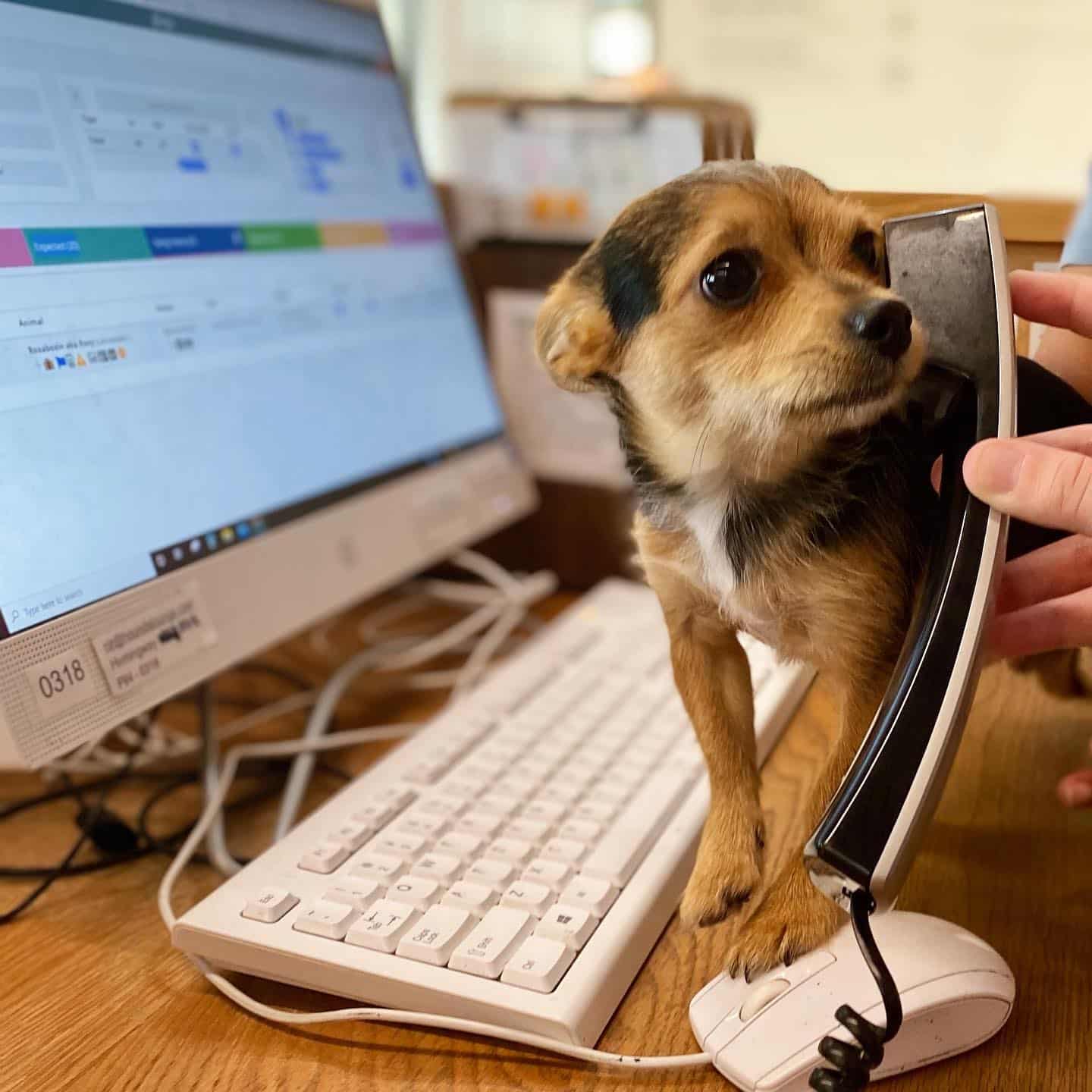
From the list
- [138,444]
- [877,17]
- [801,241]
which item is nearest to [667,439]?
[801,241]

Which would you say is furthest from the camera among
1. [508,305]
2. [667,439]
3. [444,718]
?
[508,305]

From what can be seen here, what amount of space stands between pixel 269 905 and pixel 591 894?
18cm

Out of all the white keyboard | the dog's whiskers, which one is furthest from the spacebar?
the dog's whiskers

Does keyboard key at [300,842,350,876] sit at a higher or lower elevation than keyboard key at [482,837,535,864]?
higher

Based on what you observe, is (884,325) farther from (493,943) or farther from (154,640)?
(154,640)

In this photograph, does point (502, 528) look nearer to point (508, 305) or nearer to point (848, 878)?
point (508, 305)

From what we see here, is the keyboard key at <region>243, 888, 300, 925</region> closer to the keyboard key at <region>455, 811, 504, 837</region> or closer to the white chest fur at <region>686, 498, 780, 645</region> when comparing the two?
the keyboard key at <region>455, 811, 504, 837</region>

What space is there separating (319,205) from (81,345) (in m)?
0.33

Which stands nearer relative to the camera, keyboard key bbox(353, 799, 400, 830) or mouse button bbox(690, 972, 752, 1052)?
mouse button bbox(690, 972, 752, 1052)

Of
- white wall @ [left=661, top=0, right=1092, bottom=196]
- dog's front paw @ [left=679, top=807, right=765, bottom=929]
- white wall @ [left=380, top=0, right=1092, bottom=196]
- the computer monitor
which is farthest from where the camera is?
white wall @ [left=380, top=0, right=1092, bottom=196]

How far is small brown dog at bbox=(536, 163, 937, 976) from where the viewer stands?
1.74ft

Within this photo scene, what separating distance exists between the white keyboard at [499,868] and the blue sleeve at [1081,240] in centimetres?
29

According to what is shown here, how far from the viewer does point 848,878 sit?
1.53 ft

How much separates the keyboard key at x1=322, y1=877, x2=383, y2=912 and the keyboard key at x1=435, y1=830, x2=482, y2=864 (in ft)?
0.18
